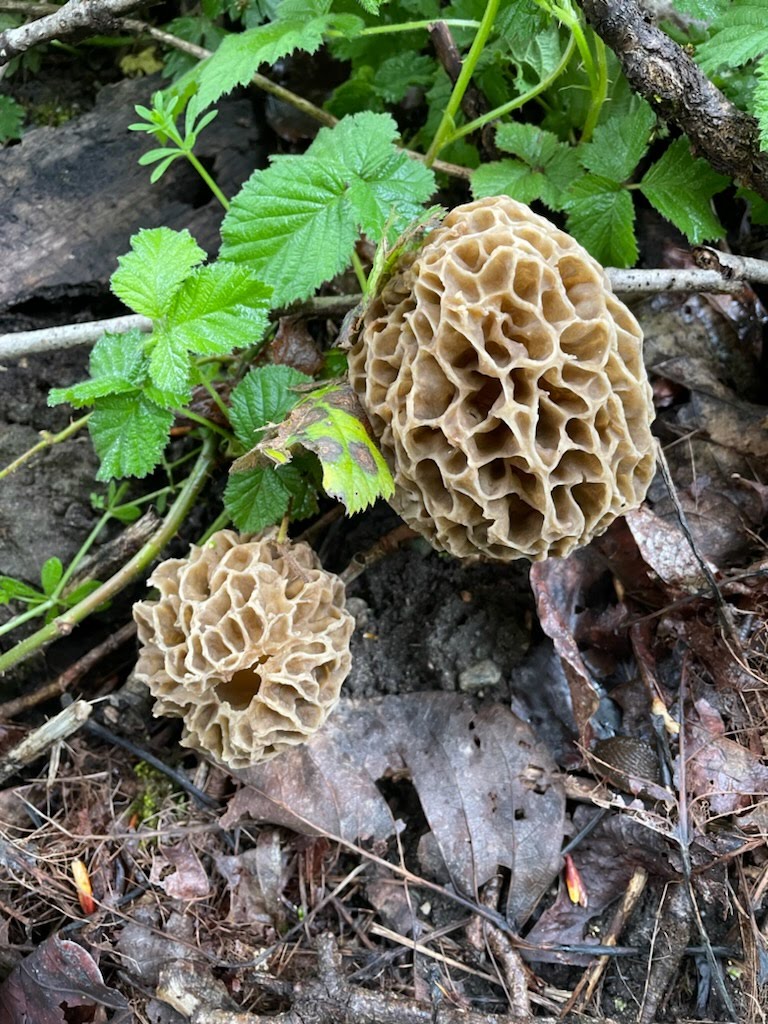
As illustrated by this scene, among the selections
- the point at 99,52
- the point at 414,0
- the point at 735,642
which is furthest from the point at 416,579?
the point at 99,52

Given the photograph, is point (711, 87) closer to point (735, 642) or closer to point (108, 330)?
point (735, 642)

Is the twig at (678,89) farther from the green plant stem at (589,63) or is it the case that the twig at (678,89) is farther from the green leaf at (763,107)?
the green leaf at (763,107)

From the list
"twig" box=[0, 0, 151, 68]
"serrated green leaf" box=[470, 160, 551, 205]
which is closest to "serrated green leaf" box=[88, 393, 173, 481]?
"serrated green leaf" box=[470, 160, 551, 205]

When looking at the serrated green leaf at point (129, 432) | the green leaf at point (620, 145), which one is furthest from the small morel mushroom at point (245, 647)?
the green leaf at point (620, 145)

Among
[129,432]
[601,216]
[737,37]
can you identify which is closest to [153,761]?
[129,432]

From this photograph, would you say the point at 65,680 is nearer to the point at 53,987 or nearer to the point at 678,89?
the point at 53,987
